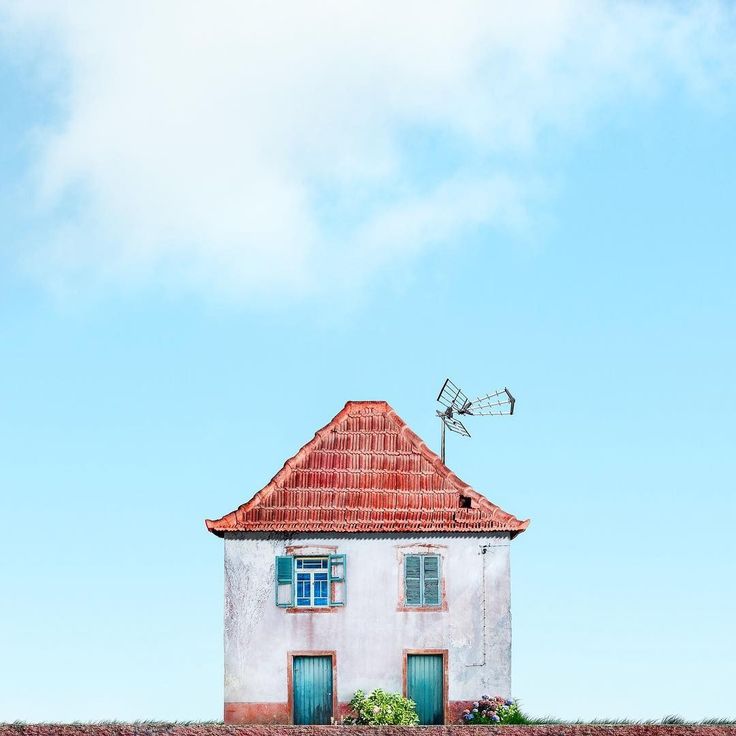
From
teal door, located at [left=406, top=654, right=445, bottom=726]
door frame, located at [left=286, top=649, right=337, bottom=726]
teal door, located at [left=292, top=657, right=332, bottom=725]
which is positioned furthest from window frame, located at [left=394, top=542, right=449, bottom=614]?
teal door, located at [left=292, top=657, right=332, bottom=725]

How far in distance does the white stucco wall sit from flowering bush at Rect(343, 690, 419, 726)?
1.03 feet

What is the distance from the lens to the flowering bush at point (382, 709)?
3183 cm

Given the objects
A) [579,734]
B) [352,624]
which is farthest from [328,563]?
[579,734]

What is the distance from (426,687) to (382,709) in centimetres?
153

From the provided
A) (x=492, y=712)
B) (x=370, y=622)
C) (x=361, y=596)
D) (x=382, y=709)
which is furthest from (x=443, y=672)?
(x=361, y=596)

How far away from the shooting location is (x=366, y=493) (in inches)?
1330

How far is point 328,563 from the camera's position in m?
33.1

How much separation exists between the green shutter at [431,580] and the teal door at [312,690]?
10.3 feet

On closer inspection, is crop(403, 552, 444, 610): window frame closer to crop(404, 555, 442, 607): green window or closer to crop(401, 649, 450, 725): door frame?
crop(404, 555, 442, 607): green window

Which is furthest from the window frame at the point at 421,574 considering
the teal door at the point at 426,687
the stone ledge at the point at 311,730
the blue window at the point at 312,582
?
the stone ledge at the point at 311,730

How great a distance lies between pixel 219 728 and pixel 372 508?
789 centimetres

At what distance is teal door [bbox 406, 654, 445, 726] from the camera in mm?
32812

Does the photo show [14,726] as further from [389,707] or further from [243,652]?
[389,707]

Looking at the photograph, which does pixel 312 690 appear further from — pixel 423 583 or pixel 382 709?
pixel 423 583
